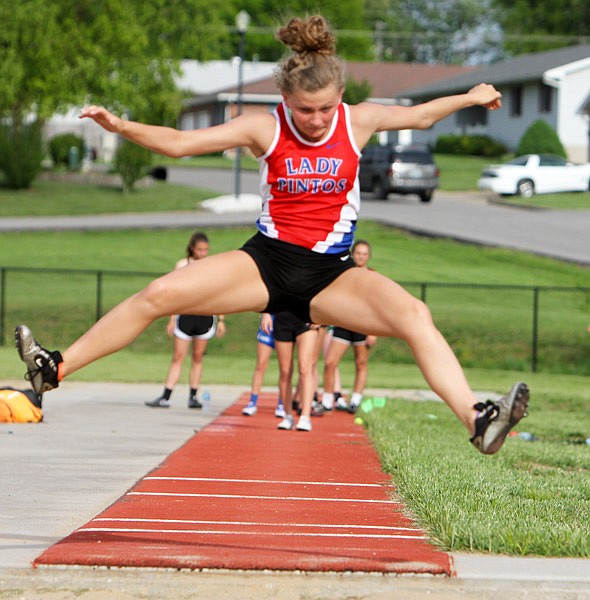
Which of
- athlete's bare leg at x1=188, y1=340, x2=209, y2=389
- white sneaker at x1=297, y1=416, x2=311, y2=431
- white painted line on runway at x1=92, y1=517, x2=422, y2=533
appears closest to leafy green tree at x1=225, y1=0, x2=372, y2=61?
athlete's bare leg at x1=188, y1=340, x2=209, y2=389

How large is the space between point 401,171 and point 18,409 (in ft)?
117

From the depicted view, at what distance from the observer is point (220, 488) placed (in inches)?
346

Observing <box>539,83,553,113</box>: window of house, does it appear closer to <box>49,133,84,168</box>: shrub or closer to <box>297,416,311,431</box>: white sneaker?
<box>49,133,84,168</box>: shrub

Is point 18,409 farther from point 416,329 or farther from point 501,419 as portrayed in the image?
point 501,419

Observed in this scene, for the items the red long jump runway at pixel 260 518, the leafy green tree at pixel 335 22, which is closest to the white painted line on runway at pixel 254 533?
the red long jump runway at pixel 260 518

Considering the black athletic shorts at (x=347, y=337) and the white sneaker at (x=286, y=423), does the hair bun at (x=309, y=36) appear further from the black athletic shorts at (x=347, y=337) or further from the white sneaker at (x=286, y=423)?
the black athletic shorts at (x=347, y=337)

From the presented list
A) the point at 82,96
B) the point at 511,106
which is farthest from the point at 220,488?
the point at 511,106

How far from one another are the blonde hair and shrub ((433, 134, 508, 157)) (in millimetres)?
65066

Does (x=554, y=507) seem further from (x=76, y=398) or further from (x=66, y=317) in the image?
Result: (x=66, y=317)

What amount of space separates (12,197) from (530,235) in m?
20.8

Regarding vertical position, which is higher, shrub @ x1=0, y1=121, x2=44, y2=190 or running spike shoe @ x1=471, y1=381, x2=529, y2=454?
shrub @ x1=0, y1=121, x2=44, y2=190

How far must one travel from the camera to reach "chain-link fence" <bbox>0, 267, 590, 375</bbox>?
2312cm

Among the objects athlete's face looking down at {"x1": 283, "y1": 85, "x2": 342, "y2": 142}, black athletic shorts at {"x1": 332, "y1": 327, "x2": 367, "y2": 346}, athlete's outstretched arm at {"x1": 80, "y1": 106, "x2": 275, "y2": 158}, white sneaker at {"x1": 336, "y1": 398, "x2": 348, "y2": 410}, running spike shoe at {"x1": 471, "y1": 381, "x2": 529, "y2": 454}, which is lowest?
white sneaker at {"x1": 336, "y1": 398, "x2": 348, "y2": 410}

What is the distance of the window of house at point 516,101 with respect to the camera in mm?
68875
